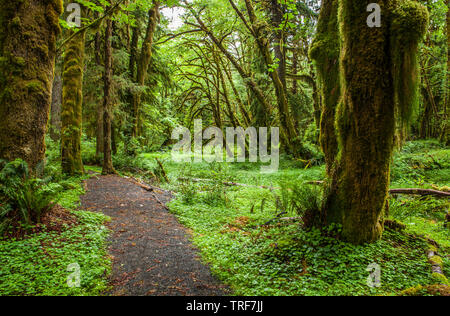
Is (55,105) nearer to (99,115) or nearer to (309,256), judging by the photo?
(99,115)

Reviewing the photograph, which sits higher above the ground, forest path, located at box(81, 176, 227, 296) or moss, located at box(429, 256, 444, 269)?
moss, located at box(429, 256, 444, 269)

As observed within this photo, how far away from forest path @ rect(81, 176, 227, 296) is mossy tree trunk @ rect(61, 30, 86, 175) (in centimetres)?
163

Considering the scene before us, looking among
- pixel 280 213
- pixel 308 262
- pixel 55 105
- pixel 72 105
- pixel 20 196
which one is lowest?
pixel 308 262

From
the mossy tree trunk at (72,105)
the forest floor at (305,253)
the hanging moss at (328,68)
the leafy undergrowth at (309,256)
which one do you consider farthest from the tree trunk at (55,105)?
the hanging moss at (328,68)

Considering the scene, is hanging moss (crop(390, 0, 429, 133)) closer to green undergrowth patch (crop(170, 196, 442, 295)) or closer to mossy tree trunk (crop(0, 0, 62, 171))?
green undergrowth patch (crop(170, 196, 442, 295))

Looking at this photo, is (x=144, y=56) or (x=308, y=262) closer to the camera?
(x=308, y=262)

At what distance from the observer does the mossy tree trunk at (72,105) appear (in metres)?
8.14

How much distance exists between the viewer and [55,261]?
3.01 meters

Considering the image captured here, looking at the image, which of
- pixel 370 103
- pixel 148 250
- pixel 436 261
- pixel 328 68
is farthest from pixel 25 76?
pixel 436 261

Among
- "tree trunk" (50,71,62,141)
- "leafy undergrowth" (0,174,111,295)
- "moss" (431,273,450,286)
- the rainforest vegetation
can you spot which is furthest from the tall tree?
"moss" (431,273,450,286)

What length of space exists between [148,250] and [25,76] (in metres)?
3.87

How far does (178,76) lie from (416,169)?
17.3 metres

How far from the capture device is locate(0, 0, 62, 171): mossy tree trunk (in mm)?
3971

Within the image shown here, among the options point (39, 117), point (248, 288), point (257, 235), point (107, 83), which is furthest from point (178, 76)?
point (248, 288)
